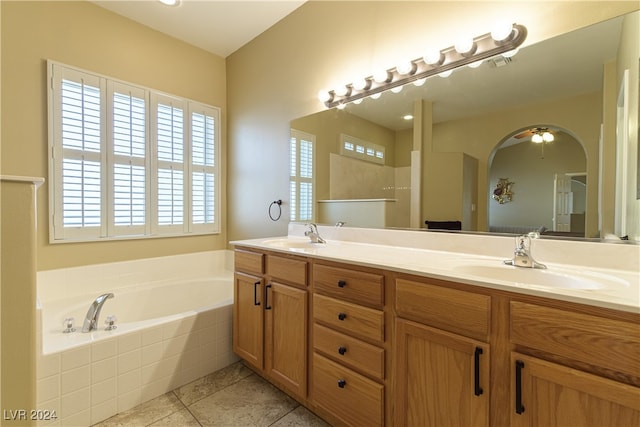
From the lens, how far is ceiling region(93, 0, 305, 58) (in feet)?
7.82

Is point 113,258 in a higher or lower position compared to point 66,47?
lower

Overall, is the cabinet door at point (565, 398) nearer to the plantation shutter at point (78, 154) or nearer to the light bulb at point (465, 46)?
the light bulb at point (465, 46)

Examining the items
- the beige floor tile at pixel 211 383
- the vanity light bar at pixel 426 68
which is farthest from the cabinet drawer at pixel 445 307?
the beige floor tile at pixel 211 383

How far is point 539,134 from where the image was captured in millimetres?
1359

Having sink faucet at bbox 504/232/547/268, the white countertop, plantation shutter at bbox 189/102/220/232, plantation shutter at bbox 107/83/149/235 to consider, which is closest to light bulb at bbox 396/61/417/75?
the white countertop

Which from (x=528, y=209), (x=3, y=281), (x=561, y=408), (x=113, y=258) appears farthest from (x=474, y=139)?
(x=113, y=258)

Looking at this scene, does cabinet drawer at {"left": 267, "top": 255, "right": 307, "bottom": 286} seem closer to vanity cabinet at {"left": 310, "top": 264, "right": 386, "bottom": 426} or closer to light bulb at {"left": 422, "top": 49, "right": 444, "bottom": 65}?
vanity cabinet at {"left": 310, "top": 264, "right": 386, "bottom": 426}

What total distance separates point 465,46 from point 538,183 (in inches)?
31.2

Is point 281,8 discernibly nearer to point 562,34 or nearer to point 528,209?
point 562,34

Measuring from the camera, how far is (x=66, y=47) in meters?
2.27

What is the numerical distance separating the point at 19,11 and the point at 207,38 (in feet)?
4.40

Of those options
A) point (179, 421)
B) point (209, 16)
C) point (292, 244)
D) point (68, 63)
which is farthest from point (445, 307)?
point (68, 63)

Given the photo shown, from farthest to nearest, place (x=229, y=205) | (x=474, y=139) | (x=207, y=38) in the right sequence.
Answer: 1. (x=229, y=205)
2. (x=207, y=38)
3. (x=474, y=139)

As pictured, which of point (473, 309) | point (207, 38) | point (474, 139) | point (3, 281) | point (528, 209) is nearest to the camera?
point (3, 281)
